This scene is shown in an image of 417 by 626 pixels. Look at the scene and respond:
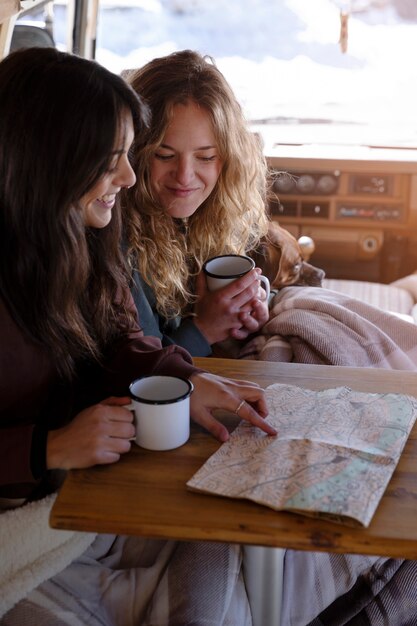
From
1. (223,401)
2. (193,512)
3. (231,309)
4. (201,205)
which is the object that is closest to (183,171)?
(201,205)

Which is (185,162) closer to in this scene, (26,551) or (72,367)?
(72,367)

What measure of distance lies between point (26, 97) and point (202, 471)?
23.0 inches

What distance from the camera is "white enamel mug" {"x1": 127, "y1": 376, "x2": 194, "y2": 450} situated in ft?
3.80

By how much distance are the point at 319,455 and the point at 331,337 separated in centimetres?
67

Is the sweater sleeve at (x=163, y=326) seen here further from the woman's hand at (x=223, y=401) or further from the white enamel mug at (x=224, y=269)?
the woman's hand at (x=223, y=401)

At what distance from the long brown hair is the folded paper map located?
0.33 metres

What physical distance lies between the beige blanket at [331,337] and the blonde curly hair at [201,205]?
0.21 m

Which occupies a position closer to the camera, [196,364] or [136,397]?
[136,397]

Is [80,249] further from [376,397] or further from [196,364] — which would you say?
[376,397]

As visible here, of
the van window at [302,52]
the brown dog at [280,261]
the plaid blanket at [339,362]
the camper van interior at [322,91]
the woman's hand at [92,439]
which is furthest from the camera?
the van window at [302,52]

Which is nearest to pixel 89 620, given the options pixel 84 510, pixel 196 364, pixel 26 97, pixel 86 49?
pixel 84 510

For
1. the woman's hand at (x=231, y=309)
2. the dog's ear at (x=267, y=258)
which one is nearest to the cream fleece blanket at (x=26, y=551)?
the woman's hand at (x=231, y=309)

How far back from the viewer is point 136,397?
1.16 m

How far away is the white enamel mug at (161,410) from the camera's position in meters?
1.16
